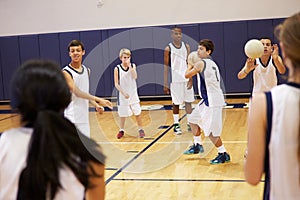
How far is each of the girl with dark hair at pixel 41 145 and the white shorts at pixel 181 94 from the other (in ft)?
19.2

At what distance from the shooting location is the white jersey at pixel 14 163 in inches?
60.2

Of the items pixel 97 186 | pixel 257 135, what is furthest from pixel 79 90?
pixel 257 135

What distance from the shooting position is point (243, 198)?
4.27 m

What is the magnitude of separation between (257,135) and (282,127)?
92 mm

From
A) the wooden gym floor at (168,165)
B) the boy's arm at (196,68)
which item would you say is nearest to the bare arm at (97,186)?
the wooden gym floor at (168,165)

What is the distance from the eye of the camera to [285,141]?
63.7 inches

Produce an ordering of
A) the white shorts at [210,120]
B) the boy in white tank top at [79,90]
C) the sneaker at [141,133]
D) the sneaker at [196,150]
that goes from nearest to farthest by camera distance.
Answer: the boy in white tank top at [79,90] → the white shorts at [210,120] → the sneaker at [196,150] → the sneaker at [141,133]

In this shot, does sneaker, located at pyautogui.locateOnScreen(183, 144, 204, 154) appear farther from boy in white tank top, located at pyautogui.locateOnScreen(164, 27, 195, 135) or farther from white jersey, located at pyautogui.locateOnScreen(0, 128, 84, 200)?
white jersey, located at pyautogui.locateOnScreen(0, 128, 84, 200)

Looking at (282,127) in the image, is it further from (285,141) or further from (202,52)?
(202,52)

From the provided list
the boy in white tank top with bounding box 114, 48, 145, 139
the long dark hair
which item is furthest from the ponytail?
the boy in white tank top with bounding box 114, 48, 145, 139

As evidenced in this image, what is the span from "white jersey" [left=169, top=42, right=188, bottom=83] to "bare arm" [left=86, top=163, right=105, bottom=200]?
604 cm

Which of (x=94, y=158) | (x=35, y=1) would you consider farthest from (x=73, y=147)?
(x=35, y=1)

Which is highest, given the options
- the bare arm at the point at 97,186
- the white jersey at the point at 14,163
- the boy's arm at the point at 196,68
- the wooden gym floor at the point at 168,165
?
the boy's arm at the point at 196,68

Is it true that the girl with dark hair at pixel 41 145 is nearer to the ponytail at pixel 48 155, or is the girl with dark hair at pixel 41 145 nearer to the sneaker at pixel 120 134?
the ponytail at pixel 48 155
